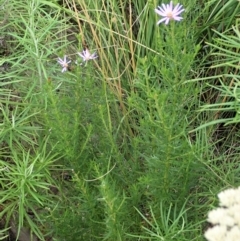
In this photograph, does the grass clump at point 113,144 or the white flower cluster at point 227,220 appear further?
the grass clump at point 113,144

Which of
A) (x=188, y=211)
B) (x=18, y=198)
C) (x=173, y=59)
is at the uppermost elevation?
(x=173, y=59)

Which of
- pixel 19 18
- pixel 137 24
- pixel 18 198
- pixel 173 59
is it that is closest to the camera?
pixel 173 59

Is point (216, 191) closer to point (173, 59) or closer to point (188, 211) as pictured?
point (188, 211)

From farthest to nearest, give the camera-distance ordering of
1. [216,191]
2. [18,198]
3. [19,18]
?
[19,18] < [18,198] < [216,191]

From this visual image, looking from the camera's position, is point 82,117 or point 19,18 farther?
point 19,18

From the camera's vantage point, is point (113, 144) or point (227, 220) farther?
point (113, 144)

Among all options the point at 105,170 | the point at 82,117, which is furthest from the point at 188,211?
the point at 82,117

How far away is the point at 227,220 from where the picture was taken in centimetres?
125

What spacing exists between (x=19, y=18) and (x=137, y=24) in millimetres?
510

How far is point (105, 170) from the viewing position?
1814mm

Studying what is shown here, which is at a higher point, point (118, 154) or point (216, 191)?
point (118, 154)

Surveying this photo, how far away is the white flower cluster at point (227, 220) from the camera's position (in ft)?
3.94

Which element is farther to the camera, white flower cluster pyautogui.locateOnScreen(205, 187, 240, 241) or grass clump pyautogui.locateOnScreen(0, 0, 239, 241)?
grass clump pyautogui.locateOnScreen(0, 0, 239, 241)

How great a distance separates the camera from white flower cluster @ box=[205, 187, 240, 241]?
1.20m
